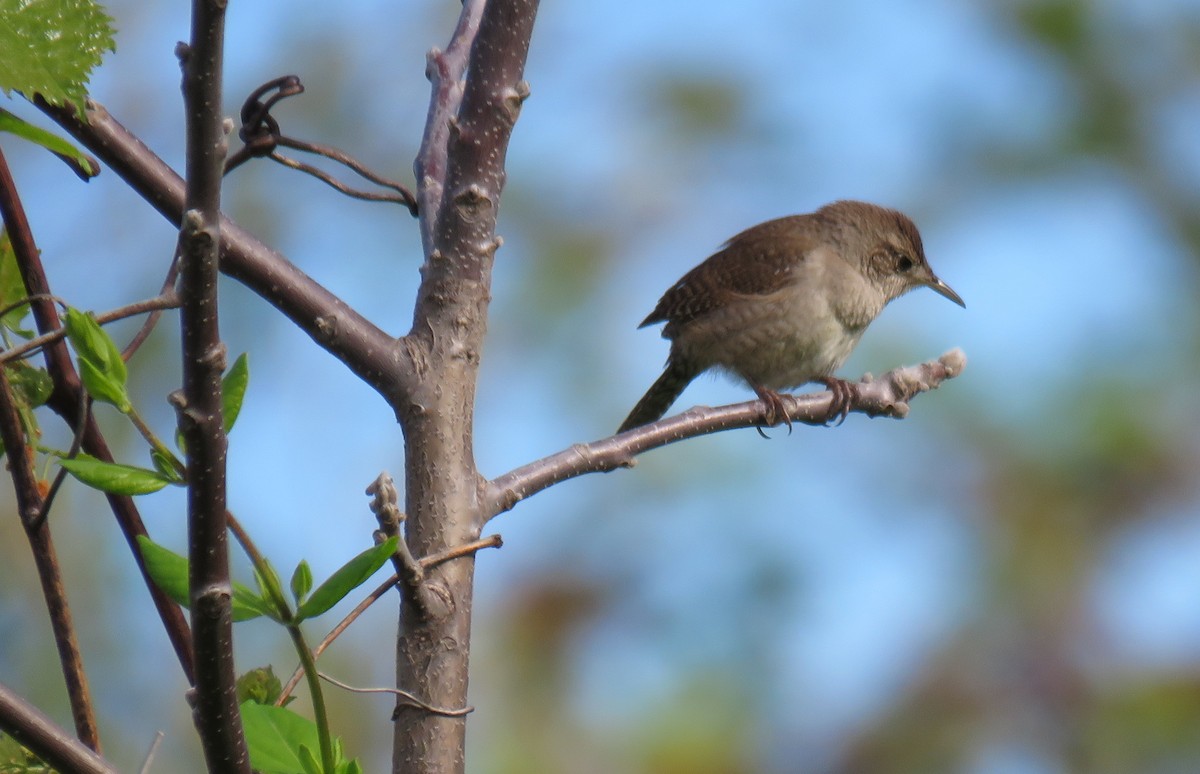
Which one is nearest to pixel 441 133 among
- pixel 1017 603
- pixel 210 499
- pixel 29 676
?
pixel 210 499

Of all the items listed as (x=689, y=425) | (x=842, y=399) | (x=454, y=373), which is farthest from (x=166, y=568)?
(x=842, y=399)

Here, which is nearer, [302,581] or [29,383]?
[302,581]

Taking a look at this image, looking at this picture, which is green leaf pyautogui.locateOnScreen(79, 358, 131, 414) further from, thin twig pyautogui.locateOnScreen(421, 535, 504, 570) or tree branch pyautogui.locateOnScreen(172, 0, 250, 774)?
thin twig pyautogui.locateOnScreen(421, 535, 504, 570)

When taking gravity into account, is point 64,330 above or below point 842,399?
below

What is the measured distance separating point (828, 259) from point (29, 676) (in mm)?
3216

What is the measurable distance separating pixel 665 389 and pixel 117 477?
3771mm

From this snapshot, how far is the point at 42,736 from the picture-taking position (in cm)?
88

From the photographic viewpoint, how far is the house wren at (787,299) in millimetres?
4336

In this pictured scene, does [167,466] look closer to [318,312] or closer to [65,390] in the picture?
[65,390]

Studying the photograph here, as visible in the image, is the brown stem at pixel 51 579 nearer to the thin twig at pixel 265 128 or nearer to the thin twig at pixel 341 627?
the thin twig at pixel 341 627

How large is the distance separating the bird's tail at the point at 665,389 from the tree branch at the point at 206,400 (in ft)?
12.5

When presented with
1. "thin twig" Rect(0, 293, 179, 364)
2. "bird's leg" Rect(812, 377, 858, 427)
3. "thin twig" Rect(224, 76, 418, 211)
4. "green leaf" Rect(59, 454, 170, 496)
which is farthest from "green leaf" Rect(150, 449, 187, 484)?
"bird's leg" Rect(812, 377, 858, 427)

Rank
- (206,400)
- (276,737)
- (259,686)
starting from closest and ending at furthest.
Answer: (206,400)
(276,737)
(259,686)

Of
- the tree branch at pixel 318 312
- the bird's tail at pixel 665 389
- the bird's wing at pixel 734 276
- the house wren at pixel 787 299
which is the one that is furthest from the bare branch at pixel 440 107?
the bird's tail at pixel 665 389
